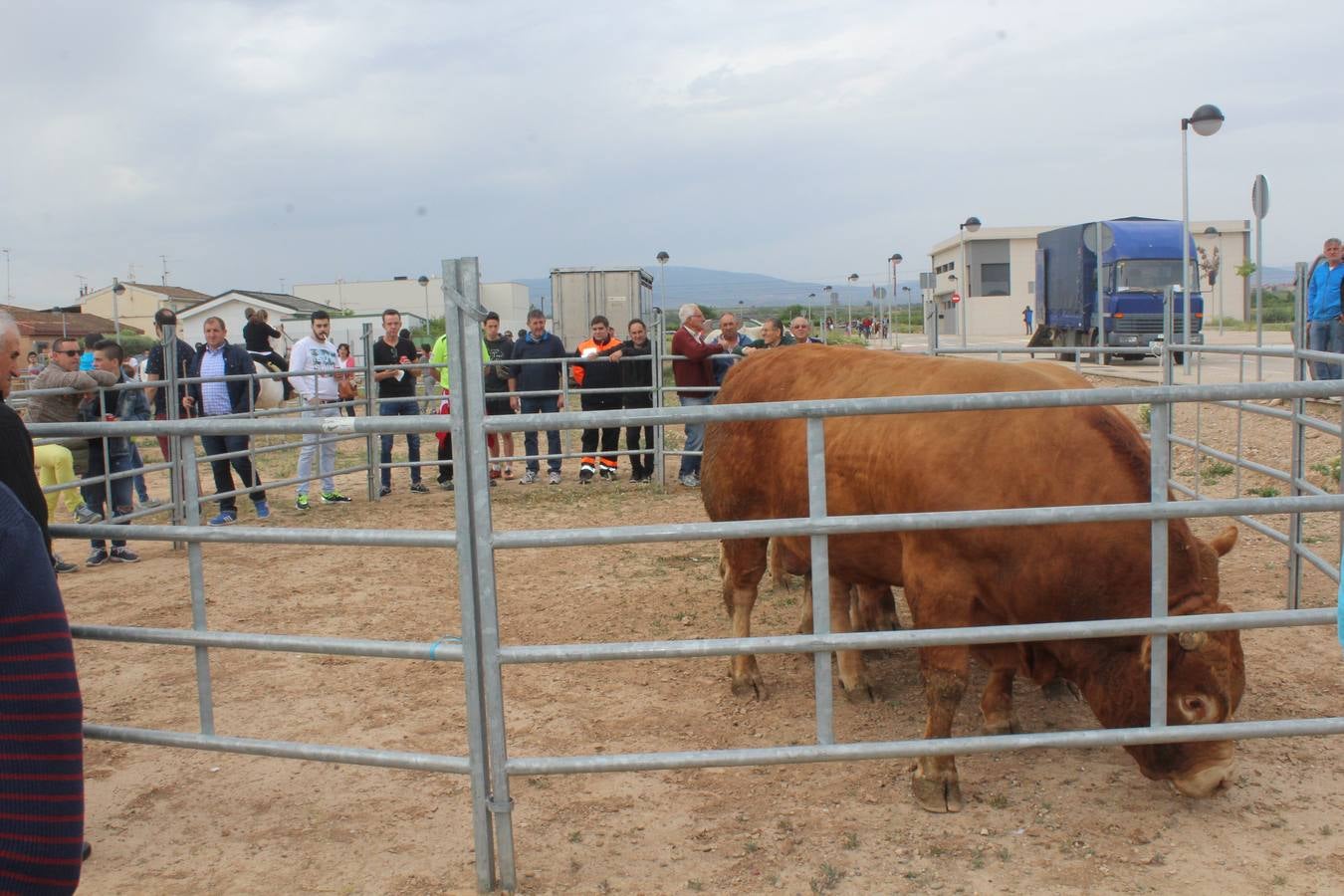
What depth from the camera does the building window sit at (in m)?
61.3

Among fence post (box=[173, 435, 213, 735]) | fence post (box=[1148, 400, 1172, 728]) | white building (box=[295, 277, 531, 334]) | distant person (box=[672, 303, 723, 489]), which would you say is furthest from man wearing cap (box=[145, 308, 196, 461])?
white building (box=[295, 277, 531, 334])

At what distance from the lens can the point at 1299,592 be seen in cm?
600

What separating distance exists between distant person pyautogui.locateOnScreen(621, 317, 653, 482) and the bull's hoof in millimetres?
8095

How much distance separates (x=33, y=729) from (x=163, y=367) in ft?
30.1

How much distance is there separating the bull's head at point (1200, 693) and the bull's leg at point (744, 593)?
6.03 ft

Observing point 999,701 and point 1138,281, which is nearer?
point 999,701

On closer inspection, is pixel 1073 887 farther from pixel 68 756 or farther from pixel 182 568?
pixel 182 568

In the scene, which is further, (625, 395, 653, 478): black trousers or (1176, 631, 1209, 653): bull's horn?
(625, 395, 653, 478): black trousers

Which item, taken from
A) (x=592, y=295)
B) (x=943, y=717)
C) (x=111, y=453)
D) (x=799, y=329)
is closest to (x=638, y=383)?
(x=799, y=329)

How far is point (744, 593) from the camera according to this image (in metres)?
5.20

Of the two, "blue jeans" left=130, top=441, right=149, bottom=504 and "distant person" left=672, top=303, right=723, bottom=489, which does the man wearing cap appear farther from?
"distant person" left=672, top=303, right=723, bottom=489

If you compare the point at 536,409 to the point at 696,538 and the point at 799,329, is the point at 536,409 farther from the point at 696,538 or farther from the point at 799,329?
the point at 696,538

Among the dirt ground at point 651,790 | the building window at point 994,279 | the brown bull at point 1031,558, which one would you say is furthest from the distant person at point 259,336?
the building window at point 994,279

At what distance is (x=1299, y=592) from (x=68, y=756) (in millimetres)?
6172
